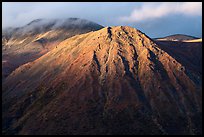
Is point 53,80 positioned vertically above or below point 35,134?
above

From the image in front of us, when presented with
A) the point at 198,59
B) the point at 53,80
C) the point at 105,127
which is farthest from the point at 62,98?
the point at 198,59

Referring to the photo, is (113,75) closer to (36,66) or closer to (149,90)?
(149,90)

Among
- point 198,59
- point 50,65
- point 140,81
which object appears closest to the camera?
point 140,81

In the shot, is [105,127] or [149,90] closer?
[105,127]

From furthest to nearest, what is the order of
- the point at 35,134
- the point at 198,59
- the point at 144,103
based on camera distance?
the point at 198,59 → the point at 144,103 → the point at 35,134

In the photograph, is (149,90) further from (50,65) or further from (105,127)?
(50,65)

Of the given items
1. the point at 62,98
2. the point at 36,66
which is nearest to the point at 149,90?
the point at 62,98
